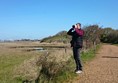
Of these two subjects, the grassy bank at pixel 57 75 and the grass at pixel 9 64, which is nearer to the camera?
the grassy bank at pixel 57 75

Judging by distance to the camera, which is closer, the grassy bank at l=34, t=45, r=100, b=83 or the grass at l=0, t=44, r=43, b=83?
the grassy bank at l=34, t=45, r=100, b=83

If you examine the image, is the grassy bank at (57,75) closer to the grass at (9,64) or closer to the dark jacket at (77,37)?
the dark jacket at (77,37)

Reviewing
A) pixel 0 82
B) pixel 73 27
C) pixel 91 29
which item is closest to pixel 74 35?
pixel 73 27

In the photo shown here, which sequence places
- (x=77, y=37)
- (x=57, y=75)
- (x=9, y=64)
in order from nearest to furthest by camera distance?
(x=57, y=75) → (x=77, y=37) → (x=9, y=64)

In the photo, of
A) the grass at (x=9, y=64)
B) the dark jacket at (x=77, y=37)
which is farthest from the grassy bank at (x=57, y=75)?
the grass at (x=9, y=64)

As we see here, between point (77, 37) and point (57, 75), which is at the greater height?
point (77, 37)

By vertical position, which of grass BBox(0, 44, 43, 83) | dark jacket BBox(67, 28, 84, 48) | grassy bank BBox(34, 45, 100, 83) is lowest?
grass BBox(0, 44, 43, 83)

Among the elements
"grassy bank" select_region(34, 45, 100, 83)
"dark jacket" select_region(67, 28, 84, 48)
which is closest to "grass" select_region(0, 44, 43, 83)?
"grassy bank" select_region(34, 45, 100, 83)

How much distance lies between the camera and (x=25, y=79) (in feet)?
41.0

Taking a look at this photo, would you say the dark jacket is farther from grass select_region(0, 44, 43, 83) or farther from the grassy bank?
grass select_region(0, 44, 43, 83)

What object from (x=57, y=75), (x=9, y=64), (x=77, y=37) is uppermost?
(x=77, y=37)

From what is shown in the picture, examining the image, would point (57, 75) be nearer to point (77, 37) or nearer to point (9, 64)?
point (77, 37)

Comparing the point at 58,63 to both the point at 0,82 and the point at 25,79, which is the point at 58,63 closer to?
the point at 25,79

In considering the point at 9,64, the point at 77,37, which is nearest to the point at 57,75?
the point at 77,37
